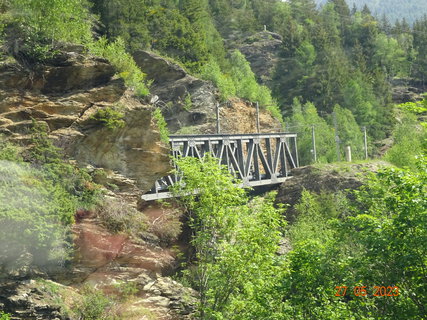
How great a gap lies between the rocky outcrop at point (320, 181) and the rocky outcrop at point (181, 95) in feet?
25.3

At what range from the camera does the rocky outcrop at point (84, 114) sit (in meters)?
19.8

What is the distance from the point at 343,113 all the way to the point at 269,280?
2054 inches

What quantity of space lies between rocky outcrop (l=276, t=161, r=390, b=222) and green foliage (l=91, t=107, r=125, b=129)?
19644mm

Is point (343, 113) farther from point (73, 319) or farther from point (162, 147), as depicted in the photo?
point (73, 319)

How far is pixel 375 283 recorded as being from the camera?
11.9 meters

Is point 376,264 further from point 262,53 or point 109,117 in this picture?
point 262,53

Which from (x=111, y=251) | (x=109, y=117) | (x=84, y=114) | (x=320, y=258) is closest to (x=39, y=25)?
(x=84, y=114)

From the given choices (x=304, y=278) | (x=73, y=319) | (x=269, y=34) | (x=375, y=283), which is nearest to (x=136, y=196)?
(x=73, y=319)

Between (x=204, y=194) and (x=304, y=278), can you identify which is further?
(x=204, y=194)

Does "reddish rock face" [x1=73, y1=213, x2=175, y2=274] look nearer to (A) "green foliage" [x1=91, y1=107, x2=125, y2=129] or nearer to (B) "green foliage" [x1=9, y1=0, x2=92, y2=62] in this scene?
(A) "green foliage" [x1=91, y1=107, x2=125, y2=129]

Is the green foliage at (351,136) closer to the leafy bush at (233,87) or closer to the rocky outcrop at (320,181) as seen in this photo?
the leafy bush at (233,87)

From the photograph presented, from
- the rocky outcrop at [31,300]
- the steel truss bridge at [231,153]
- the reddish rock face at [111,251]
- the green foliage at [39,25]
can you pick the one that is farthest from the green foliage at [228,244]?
the green foliage at [39,25]

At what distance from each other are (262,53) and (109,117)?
63489 millimetres
